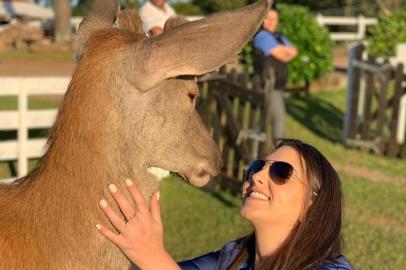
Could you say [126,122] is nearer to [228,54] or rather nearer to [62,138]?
[62,138]

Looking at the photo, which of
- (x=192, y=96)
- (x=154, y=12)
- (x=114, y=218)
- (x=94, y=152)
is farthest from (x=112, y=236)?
(x=154, y=12)

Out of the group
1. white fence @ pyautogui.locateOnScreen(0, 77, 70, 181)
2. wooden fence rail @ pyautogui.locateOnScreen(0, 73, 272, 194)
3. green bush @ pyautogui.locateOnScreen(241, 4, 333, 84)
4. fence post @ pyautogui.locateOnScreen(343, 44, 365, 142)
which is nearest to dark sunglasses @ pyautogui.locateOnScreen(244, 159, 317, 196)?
wooden fence rail @ pyautogui.locateOnScreen(0, 73, 272, 194)

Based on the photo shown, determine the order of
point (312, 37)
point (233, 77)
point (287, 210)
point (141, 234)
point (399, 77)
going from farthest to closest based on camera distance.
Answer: point (312, 37) → point (399, 77) → point (233, 77) → point (287, 210) → point (141, 234)

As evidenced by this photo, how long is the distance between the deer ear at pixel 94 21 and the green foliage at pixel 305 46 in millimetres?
15661

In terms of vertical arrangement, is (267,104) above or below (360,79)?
above

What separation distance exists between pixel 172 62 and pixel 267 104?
613 centimetres

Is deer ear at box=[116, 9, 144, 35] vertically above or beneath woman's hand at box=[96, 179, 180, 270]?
above

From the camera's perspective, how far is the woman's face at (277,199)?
2879 millimetres

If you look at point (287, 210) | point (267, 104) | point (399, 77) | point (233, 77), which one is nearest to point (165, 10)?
point (233, 77)

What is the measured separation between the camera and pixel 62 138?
2.69 metres

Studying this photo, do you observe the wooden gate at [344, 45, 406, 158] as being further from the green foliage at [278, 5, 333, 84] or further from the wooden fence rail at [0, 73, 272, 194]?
the green foliage at [278, 5, 333, 84]

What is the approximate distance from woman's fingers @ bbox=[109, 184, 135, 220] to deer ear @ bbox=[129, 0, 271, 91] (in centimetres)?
46

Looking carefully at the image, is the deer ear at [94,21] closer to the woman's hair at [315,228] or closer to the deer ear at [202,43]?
the deer ear at [202,43]

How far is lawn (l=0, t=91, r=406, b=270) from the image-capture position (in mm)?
7129
